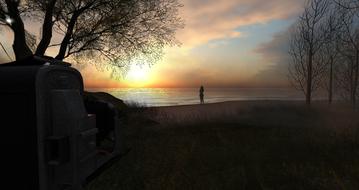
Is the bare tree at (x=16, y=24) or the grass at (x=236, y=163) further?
the bare tree at (x=16, y=24)

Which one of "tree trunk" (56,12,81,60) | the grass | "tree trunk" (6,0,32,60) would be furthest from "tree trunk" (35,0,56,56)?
the grass

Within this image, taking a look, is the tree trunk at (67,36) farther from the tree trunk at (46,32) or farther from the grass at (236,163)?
the grass at (236,163)

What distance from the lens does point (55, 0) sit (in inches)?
523

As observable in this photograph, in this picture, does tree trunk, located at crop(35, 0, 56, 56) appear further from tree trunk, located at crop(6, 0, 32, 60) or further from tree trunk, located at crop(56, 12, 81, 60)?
tree trunk, located at crop(56, 12, 81, 60)

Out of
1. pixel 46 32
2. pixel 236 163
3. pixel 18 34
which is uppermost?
pixel 46 32

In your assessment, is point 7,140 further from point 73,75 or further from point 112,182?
point 112,182

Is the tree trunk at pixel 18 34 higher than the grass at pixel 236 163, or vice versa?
the tree trunk at pixel 18 34

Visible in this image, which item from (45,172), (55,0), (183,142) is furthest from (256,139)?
(55,0)

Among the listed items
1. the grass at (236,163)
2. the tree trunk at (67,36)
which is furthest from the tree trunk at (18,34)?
the grass at (236,163)

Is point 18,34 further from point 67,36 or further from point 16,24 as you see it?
point 67,36

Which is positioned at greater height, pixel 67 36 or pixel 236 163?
pixel 67 36

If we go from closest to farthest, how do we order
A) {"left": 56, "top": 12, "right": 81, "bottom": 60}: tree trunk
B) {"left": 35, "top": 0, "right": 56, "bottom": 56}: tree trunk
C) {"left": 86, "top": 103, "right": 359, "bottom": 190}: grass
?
{"left": 86, "top": 103, "right": 359, "bottom": 190}: grass
{"left": 35, "top": 0, "right": 56, "bottom": 56}: tree trunk
{"left": 56, "top": 12, "right": 81, "bottom": 60}: tree trunk

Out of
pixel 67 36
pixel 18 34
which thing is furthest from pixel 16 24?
pixel 67 36

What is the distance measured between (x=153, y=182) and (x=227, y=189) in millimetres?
1406
